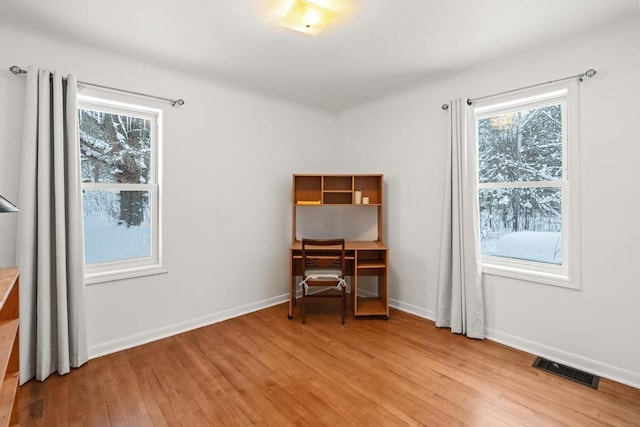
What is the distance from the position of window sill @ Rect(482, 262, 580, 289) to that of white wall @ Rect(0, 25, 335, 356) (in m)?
2.28

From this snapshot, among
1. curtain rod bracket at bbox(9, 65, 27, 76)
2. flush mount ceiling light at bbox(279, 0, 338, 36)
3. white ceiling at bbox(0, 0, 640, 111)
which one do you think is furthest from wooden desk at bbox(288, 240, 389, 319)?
curtain rod bracket at bbox(9, 65, 27, 76)

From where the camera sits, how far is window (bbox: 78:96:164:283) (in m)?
2.61

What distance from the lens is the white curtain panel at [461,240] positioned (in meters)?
2.85

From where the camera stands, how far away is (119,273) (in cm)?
266

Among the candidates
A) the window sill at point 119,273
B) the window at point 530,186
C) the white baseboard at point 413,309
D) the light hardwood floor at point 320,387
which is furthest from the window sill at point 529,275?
the window sill at point 119,273

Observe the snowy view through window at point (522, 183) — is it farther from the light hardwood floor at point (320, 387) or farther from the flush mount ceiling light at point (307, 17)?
the flush mount ceiling light at point (307, 17)

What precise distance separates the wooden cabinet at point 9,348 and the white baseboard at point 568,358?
3.28 meters

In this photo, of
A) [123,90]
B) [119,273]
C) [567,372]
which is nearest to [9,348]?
[119,273]

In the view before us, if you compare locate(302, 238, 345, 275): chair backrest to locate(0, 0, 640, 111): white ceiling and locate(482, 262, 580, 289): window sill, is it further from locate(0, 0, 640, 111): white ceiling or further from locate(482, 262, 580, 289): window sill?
locate(0, 0, 640, 111): white ceiling

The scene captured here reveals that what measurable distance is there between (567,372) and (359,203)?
2.38 meters

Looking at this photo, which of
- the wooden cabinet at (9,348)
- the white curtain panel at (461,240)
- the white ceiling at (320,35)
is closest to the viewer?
the wooden cabinet at (9,348)

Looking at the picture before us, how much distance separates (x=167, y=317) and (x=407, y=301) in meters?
2.56

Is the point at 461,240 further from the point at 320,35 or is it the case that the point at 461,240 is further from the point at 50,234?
the point at 50,234

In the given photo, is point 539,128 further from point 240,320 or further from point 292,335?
point 240,320
